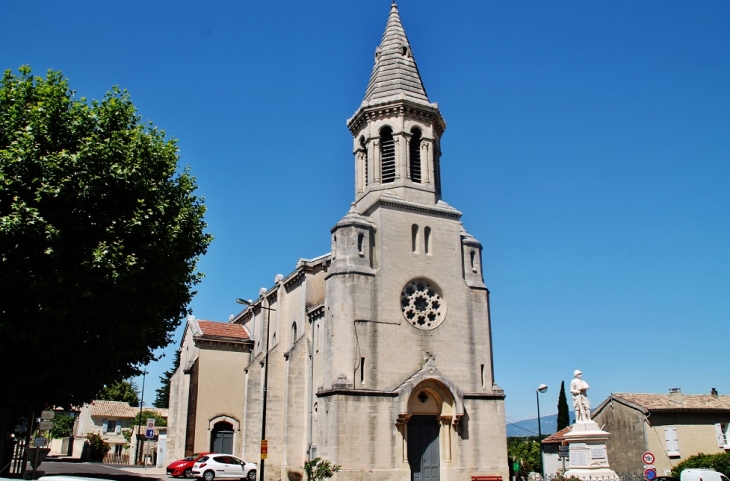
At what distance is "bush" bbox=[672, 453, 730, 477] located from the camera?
30.4 m

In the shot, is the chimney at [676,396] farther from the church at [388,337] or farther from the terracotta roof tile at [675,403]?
the church at [388,337]

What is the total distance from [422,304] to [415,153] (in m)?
7.96

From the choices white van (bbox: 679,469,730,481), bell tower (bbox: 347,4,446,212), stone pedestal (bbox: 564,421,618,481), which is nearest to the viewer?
stone pedestal (bbox: 564,421,618,481)

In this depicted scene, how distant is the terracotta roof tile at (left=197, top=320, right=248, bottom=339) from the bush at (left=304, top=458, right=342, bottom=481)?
51.6 ft

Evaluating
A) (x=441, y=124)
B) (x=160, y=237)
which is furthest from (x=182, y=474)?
(x=441, y=124)

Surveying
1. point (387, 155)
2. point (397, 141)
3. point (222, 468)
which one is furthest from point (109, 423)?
point (397, 141)

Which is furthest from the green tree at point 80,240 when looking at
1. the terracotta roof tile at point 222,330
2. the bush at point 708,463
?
the bush at point 708,463

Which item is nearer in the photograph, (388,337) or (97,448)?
(388,337)

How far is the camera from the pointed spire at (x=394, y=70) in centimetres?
3253

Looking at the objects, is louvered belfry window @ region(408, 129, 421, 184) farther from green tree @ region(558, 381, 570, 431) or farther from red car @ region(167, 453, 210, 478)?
green tree @ region(558, 381, 570, 431)

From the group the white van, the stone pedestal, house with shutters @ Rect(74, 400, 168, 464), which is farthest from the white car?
house with shutters @ Rect(74, 400, 168, 464)

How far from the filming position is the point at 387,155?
1238 inches

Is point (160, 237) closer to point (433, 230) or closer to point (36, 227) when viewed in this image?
point (36, 227)

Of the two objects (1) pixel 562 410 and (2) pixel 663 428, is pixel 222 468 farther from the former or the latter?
(1) pixel 562 410
